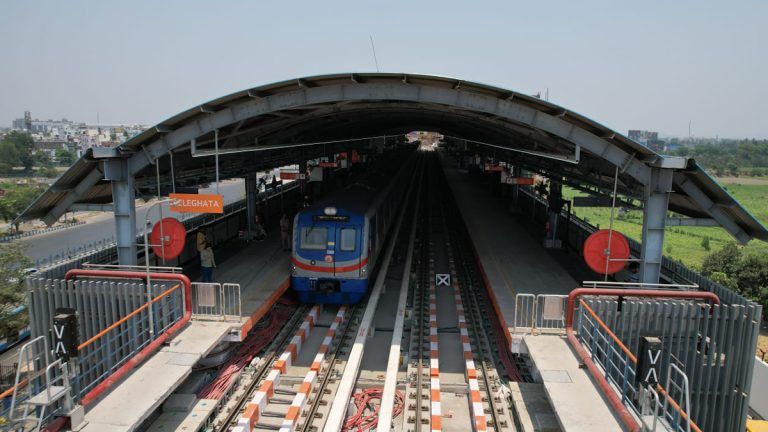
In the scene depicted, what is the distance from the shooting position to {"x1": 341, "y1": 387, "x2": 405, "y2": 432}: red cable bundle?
9055mm

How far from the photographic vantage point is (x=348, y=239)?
13578 millimetres

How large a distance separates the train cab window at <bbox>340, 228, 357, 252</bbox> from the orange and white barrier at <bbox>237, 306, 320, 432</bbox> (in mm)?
1969

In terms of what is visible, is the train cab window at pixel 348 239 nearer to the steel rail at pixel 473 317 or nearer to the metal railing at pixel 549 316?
the steel rail at pixel 473 317

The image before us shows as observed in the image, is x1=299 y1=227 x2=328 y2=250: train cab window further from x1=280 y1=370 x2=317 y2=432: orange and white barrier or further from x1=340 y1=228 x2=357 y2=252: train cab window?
x1=280 y1=370 x2=317 y2=432: orange and white barrier

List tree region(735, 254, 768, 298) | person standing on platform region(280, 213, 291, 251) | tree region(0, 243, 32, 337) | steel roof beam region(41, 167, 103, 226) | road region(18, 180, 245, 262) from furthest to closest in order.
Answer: road region(18, 180, 245, 262) → tree region(735, 254, 768, 298) → tree region(0, 243, 32, 337) → person standing on platform region(280, 213, 291, 251) → steel roof beam region(41, 167, 103, 226)

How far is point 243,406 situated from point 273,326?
11.4 feet

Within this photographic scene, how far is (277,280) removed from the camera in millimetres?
14203

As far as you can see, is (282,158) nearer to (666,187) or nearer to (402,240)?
(402,240)

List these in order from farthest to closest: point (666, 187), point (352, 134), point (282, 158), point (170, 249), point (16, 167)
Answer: point (16, 167), point (352, 134), point (282, 158), point (170, 249), point (666, 187)

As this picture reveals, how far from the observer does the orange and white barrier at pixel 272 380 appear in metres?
8.86

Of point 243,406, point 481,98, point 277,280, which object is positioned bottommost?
point 243,406

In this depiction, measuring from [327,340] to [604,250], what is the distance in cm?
664

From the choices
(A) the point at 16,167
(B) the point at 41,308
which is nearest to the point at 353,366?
(B) the point at 41,308

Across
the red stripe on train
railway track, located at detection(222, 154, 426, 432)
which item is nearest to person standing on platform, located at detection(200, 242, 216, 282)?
the red stripe on train
